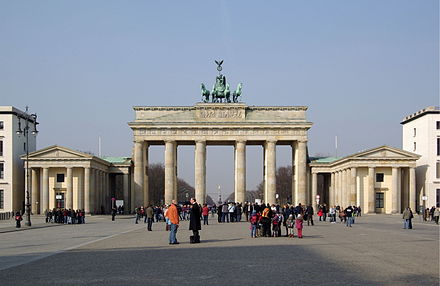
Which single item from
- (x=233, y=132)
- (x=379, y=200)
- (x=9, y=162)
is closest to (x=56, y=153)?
(x=9, y=162)

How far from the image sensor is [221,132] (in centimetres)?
9862

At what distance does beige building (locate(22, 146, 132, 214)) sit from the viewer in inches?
→ 3556

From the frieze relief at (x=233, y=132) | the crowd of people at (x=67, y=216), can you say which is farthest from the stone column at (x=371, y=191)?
the crowd of people at (x=67, y=216)

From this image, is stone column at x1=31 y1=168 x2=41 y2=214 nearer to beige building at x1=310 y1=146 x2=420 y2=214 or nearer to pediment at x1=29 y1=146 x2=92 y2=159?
pediment at x1=29 y1=146 x2=92 y2=159

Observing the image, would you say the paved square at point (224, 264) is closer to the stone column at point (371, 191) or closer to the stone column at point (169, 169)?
the stone column at point (371, 191)

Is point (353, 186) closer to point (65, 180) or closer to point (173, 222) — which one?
point (65, 180)

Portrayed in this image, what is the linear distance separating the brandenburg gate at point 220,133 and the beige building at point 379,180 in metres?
7.84

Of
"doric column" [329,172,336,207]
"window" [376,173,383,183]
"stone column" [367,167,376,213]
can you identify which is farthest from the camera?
"doric column" [329,172,336,207]

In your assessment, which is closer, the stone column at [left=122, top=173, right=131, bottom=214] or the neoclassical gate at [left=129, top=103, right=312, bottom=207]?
the neoclassical gate at [left=129, top=103, right=312, bottom=207]

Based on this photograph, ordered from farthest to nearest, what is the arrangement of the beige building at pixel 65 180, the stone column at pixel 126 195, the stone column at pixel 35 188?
the stone column at pixel 126 195, the stone column at pixel 35 188, the beige building at pixel 65 180

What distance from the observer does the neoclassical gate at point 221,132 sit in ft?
323

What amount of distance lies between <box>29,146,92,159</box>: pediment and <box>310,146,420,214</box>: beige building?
34484 mm

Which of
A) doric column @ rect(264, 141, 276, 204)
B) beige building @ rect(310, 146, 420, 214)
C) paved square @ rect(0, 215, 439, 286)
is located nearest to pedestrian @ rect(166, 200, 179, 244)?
paved square @ rect(0, 215, 439, 286)

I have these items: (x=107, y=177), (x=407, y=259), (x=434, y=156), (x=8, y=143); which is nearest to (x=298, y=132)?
(x=434, y=156)
